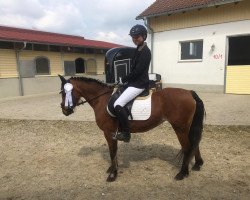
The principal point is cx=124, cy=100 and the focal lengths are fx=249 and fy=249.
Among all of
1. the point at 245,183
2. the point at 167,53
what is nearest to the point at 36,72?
the point at 167,53

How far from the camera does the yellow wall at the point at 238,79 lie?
515 inches

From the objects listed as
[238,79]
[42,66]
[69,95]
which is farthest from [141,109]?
[42,66]

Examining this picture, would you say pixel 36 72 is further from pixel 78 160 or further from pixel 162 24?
pixel 78 160

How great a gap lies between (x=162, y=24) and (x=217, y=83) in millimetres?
5056

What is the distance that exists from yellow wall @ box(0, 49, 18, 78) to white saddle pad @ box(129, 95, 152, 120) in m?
14.0

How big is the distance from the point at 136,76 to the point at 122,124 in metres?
0.89

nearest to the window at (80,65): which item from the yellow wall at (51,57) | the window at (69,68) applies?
the window at (69,68)

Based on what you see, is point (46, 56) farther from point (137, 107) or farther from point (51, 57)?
point (137, 107)

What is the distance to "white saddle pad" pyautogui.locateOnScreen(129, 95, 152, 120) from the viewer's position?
444cm

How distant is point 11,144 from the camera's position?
672 cm

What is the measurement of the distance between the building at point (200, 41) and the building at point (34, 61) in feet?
23.7

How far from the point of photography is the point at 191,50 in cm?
1488

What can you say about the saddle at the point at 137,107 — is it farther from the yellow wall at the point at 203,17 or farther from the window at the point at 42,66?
the window at the point at 42,66

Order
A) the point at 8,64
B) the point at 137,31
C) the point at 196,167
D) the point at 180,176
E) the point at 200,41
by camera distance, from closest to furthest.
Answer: the point at 137,31, the point at 180,176, the point at 196,167, the point at 200,41, the point at 8,64
